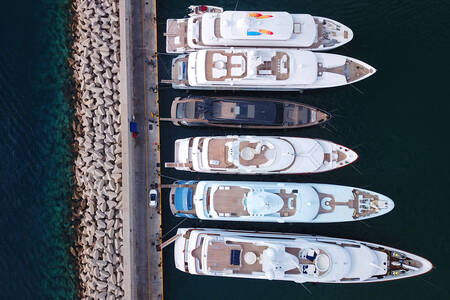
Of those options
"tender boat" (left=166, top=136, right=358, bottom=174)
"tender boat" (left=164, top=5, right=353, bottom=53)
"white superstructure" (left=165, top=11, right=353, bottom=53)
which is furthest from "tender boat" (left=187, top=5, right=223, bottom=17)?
"tender boat" (left=166, top=136, right=358, bottom=174)

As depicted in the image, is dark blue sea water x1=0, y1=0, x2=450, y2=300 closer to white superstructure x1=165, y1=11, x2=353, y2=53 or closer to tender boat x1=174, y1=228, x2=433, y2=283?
tender boat x1=174, y1=228, x2=433, y2=283

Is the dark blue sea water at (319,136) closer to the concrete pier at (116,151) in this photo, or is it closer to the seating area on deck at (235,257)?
the concrete pier at (116,151)

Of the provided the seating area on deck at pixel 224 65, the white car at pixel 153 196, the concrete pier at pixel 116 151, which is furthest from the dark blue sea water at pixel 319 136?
the seating area on deck at pixel 224 65

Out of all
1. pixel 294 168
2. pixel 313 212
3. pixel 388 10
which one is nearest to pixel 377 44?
pixel 388 10

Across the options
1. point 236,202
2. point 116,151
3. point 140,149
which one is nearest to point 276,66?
point 236,202

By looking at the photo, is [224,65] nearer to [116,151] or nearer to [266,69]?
[266,69]

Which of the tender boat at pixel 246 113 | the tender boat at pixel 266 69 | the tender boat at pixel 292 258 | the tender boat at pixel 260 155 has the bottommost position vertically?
the tender boat at pixel 292 258
